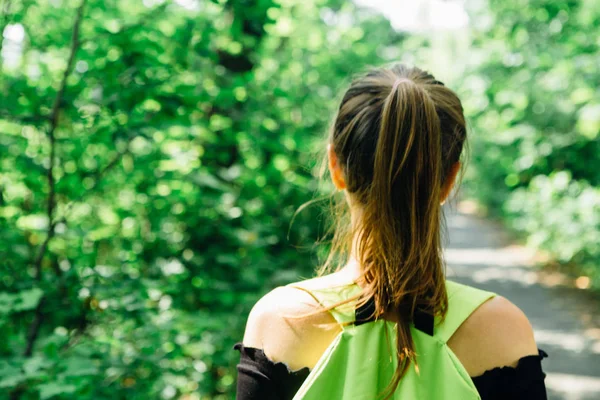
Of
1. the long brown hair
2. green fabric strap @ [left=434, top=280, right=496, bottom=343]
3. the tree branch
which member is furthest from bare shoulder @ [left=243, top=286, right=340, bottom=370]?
the tree branch

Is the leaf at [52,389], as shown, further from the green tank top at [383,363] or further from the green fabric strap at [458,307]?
the green fabric strap at [458,307]

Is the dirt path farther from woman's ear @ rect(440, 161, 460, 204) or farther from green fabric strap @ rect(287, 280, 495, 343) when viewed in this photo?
green fabric strap @ rect(287, 280, 495, 343)

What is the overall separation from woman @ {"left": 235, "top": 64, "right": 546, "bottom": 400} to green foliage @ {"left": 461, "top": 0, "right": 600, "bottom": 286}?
23.6ft

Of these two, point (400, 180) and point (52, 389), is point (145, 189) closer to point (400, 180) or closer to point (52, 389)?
point (52, 389)

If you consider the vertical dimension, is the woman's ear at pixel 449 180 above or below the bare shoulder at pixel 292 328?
above

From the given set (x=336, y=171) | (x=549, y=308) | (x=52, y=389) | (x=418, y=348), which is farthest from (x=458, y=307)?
(x=549, y=308)

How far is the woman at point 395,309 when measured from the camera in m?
1.15

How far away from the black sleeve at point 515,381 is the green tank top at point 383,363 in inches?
3.7

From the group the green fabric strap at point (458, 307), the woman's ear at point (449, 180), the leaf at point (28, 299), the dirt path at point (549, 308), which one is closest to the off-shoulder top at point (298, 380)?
the green fabric strap at point (458, 307)

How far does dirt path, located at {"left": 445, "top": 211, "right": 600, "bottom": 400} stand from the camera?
17.6 feet

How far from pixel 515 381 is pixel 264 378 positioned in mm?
550

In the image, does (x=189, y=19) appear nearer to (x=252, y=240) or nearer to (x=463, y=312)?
(x=252, y=240)

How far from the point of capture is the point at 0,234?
8.00ft

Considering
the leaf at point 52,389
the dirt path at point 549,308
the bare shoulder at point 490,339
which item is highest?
the bare shoulder at point 490,339
